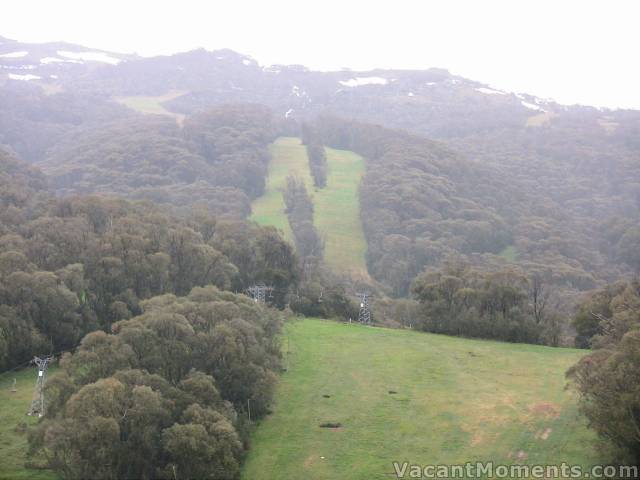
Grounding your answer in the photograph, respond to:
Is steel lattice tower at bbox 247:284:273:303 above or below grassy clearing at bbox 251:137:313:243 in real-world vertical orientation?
above

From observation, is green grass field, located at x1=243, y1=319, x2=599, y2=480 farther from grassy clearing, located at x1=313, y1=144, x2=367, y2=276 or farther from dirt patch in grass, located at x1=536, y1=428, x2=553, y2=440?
grassy clearing, located at x1=313, y1=144, x2=367, y2=276

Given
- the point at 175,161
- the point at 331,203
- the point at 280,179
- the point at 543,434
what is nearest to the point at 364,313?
the point at 543,434

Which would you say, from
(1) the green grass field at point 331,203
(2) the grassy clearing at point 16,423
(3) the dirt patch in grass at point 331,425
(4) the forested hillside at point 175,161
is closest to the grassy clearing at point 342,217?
(1) the green grass field at point 331,203

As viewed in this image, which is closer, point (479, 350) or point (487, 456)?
point (487, 456)

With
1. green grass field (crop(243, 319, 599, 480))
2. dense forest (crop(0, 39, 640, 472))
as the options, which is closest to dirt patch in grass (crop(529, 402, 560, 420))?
green grass field (crop(243, 319, 599, 480))

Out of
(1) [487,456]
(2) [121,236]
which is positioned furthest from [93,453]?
(2) [121,236]

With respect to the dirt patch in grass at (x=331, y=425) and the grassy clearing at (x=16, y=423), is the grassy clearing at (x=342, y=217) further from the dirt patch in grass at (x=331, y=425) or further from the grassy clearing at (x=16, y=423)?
the dirt patch in grass at (x=331, y=425)

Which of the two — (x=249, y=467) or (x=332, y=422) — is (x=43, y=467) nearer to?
(x=249, y=467)
